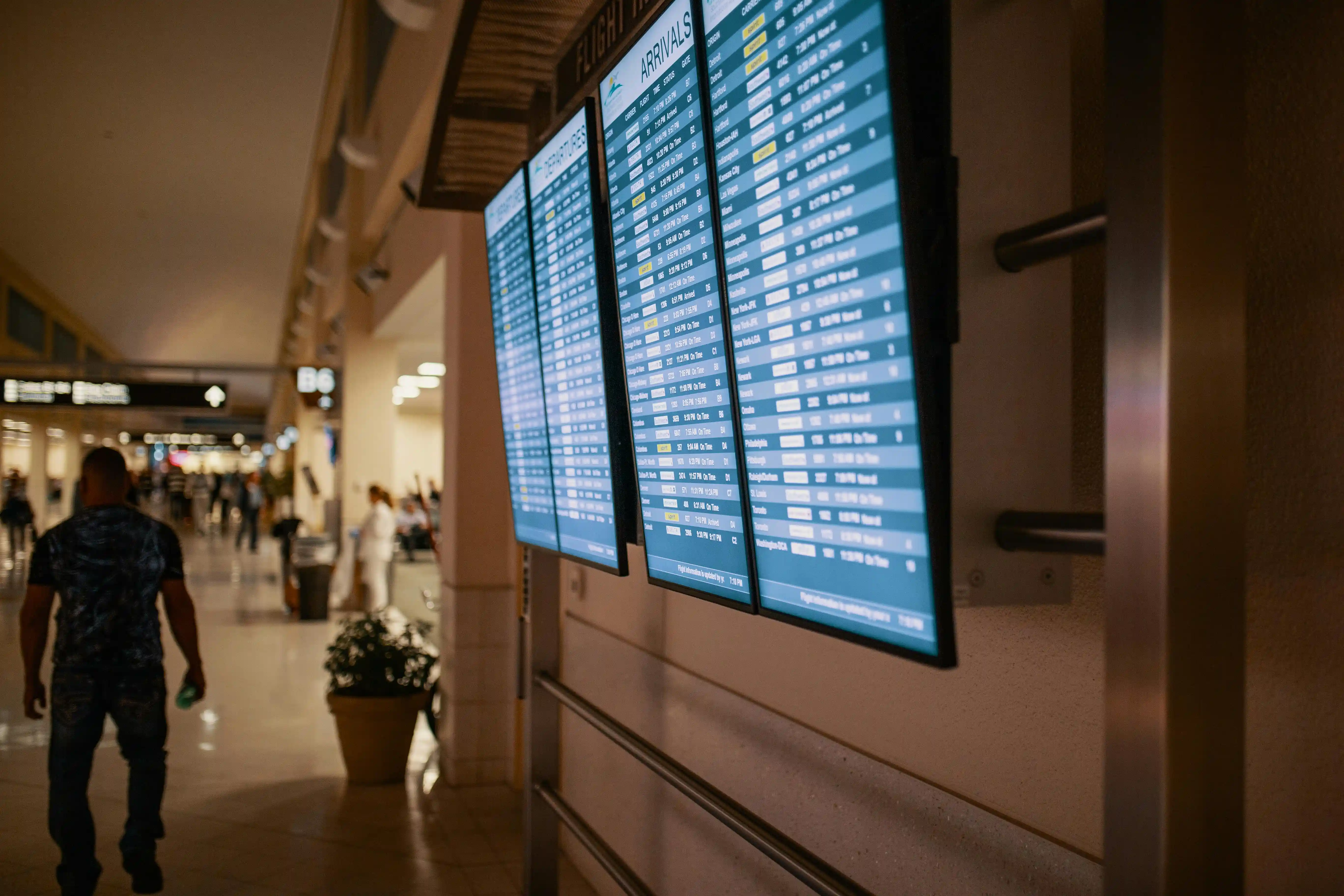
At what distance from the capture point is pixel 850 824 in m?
2.22

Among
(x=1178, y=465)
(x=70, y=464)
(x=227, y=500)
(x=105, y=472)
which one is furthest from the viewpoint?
(x=227, y=500)

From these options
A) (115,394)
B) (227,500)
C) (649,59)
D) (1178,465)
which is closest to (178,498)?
(227,500)

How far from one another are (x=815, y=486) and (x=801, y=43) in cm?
69

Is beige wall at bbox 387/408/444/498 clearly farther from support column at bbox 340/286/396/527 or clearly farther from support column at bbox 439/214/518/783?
support column at bbox 439/214/518/783

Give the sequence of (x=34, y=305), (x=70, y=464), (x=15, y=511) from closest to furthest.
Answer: (x=15, y=511) → (x=34, y=305) → (x=70, y=464)

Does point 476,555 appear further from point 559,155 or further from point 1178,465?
point 1178,465

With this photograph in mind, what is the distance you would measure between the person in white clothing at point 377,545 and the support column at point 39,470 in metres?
12.9

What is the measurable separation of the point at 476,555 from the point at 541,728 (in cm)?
231

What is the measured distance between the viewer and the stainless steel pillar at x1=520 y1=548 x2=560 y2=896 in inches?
137

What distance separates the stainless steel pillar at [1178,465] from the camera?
1.01m

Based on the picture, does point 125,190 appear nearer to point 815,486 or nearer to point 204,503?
point 815,486

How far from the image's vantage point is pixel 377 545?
1115cm

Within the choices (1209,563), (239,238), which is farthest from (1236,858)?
(239,238)

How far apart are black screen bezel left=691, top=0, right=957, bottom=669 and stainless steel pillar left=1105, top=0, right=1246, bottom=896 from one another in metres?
0.26
